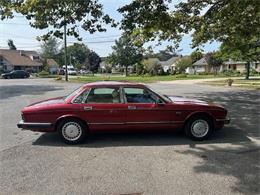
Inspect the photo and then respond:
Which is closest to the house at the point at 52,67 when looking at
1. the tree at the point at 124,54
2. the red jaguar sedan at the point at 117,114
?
the tree at the point at 124,54

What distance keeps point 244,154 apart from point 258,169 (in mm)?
880

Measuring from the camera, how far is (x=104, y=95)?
23.7 ft

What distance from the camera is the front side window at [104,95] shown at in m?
7.12

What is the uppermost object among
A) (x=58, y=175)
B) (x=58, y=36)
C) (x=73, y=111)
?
(x=58, y=36)

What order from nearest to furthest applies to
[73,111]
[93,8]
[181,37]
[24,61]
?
1. [73,111]
2. [93,8]
3. [181,37]
4. [24,61]

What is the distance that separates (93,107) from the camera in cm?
696

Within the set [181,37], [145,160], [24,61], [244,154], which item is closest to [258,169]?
[244,154]

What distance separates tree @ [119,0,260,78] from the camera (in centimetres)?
1107

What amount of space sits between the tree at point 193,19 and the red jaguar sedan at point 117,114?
476 cm

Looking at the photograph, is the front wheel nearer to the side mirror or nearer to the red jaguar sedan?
the red jaguar sedan

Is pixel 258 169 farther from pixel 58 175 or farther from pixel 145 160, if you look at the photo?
pixel 58 175

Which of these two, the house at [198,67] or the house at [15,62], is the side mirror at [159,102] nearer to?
the house at [15,62]

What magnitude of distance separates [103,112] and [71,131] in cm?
84

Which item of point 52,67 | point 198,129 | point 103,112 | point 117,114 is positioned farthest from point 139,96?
point 52,67
